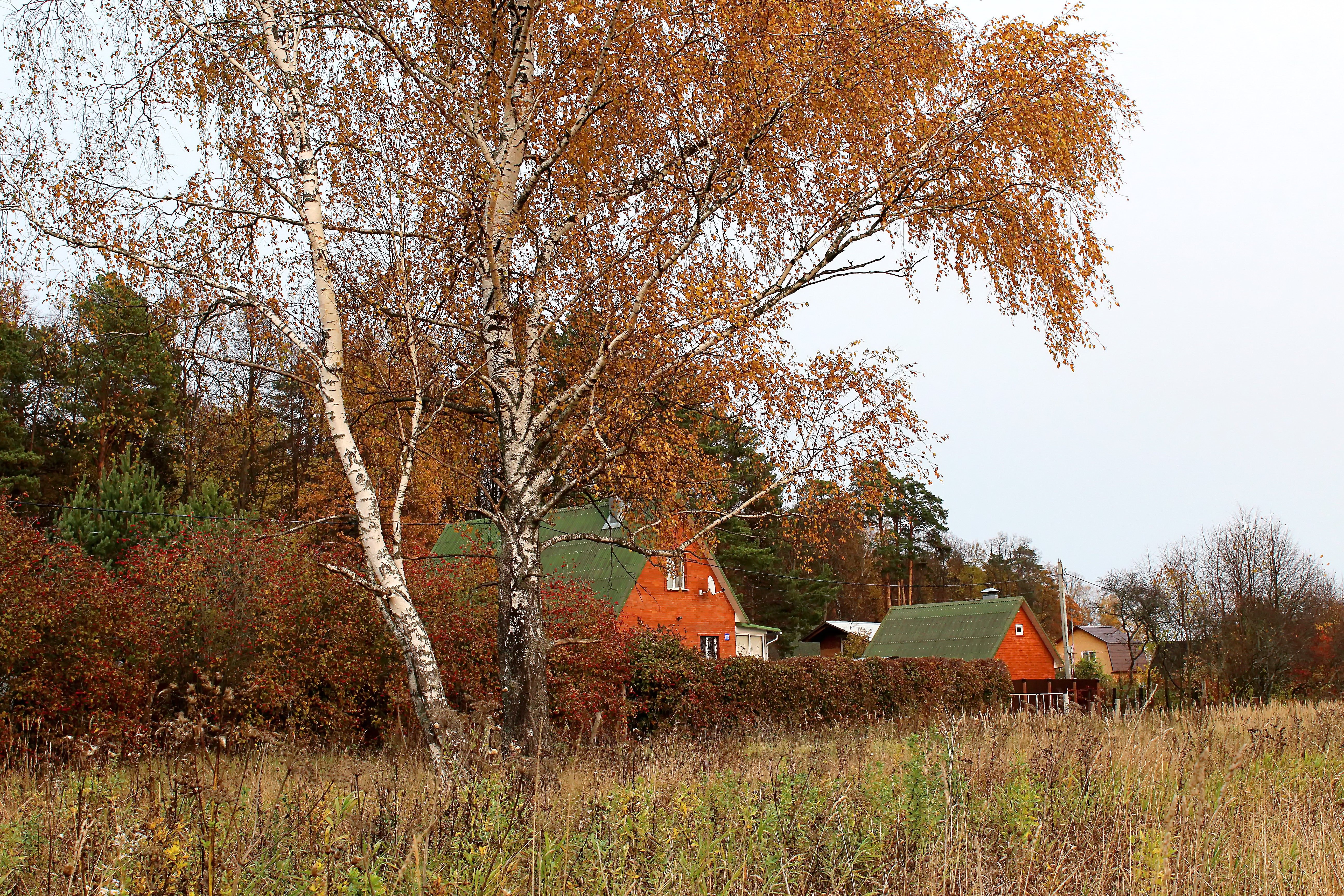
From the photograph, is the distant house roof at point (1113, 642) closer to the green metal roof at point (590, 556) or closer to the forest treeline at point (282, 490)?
the forest treeline at point (282, 490)

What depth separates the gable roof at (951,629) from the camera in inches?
1380

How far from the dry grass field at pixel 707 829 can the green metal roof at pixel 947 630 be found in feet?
101

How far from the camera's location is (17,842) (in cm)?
351

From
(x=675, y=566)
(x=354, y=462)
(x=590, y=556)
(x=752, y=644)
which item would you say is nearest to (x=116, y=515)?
(x=590, y=556)

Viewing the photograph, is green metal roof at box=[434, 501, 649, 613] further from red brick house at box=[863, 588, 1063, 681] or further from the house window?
red brick house at box=[863, 588, 1063, 681]

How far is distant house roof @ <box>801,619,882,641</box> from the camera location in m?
41.5

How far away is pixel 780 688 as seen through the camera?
53.6 feet

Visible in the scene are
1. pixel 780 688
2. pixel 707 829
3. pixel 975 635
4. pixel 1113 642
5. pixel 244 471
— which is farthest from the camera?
pixel 1113 642

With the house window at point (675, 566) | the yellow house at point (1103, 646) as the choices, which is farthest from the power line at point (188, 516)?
the yellow house at point (1103, 646)

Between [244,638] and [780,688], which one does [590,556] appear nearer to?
[780,688]

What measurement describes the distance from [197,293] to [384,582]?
10.1ft

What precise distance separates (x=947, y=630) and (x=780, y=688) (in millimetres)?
22477

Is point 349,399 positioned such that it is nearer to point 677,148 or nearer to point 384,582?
point 384,582

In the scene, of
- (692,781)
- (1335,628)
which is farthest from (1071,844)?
(1335,628)
